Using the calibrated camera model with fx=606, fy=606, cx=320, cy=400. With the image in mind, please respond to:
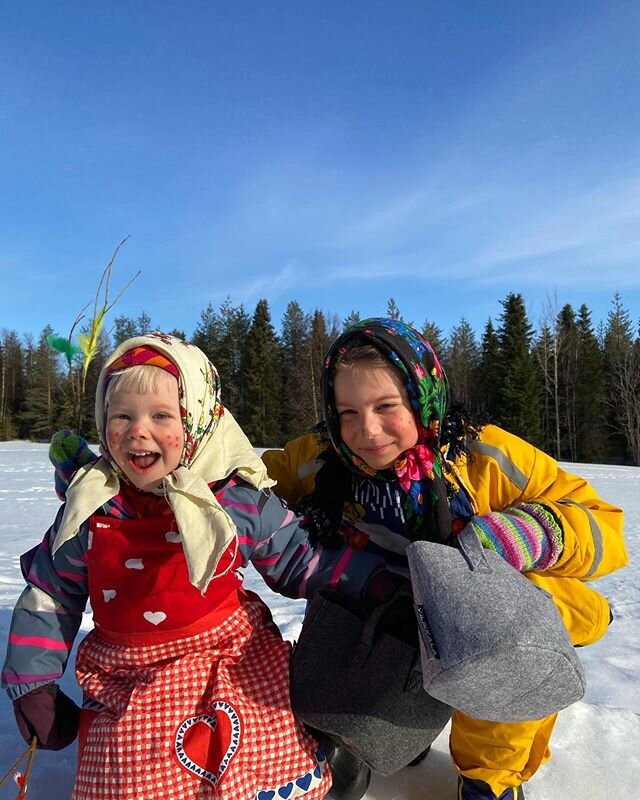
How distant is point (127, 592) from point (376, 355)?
965mm

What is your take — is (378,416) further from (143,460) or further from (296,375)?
(296,375)

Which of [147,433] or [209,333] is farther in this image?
[209,333]

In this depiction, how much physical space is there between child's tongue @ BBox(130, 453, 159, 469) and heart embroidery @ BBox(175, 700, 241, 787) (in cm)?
63

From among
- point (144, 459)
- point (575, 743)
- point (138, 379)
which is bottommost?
point (575, 743)

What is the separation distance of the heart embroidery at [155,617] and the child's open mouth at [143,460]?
1.24 ft

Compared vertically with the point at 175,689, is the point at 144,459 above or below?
above

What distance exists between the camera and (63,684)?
2291mm

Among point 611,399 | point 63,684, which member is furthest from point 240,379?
point 63,684

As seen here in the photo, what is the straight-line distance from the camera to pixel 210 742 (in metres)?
1.46

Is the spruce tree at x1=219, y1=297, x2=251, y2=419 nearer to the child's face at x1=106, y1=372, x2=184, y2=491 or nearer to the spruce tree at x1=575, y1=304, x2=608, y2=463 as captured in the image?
the spruce tree at x1=575, y1=304, x2=608, y2=463

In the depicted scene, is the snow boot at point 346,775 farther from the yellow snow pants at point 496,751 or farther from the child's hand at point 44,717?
the child's hand at point 44,717

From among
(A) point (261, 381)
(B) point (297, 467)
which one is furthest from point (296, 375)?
(B) point (297, 467)

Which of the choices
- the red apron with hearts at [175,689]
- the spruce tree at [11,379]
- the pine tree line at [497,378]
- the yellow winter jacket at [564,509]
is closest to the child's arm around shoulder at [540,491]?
the yellow winter jacket at [564,509]

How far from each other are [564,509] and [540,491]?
0.14m
